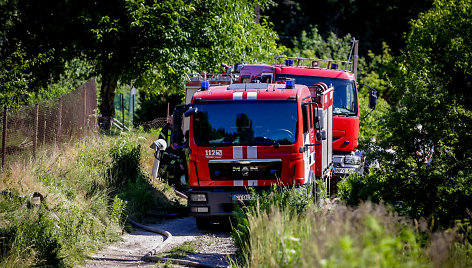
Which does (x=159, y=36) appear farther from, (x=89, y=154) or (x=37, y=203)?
(x=37, y=203)

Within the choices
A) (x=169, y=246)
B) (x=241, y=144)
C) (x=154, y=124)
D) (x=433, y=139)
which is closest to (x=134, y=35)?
(x=154, y=124)

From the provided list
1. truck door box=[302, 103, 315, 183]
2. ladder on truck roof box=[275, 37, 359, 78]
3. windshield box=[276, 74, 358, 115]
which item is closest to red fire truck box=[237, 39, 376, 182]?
windshield box=[276, 74, 358, 115]

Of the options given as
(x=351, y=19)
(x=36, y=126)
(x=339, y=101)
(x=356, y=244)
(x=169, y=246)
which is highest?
(x=351, y=19)

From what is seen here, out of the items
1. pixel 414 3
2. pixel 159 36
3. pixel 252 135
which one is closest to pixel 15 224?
pixel 252 135

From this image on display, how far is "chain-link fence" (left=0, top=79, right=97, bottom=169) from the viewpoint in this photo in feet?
38.1

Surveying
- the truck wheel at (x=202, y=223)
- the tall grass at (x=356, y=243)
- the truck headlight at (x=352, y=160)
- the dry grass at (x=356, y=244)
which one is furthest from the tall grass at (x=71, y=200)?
the truck headlight at (x=352, y=160)

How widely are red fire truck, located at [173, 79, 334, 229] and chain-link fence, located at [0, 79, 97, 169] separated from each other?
10.5 ft

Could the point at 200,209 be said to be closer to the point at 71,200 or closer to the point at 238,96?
the point at 238,96

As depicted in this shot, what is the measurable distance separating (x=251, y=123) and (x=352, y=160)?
4.77 metres

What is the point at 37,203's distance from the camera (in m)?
9.91

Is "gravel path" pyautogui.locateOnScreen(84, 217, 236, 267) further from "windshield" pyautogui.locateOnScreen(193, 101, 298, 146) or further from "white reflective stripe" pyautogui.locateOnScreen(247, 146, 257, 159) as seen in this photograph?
"windshield" pyautogui.locateOnScreen(193, 101, 298, 146)

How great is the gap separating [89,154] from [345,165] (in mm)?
6292

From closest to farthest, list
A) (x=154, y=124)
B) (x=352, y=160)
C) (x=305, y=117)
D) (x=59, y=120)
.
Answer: (x=305, y=117) → (x=59, y=120) → (x=352, y=160) → (x=154, y=124)

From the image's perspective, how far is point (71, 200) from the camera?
11.1 m
